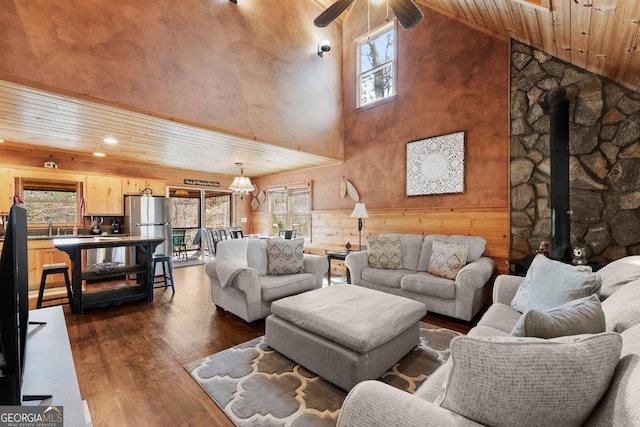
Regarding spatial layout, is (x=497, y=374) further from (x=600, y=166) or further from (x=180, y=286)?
(x=180, y=286)

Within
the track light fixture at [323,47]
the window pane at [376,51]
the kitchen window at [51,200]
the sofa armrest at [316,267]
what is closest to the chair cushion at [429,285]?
the sofa armrest at [316,267]

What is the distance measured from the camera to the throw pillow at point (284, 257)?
358cm

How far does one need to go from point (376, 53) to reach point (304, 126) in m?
2.03

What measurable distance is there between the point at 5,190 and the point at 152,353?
4.68m

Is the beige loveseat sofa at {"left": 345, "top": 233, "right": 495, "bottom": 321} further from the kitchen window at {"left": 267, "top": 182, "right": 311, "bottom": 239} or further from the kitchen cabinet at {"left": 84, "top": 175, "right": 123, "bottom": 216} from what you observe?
the kitchen cabinet at {"left": 84, "top": 175, "right": 123, "bottom": 216}

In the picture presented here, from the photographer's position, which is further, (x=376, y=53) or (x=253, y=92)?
(x=376, y=53)

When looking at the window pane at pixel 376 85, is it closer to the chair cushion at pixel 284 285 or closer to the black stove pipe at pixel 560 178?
the black stove pipe at pixel 560 178

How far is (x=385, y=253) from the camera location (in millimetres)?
3951

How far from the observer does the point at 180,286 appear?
478 centimetres

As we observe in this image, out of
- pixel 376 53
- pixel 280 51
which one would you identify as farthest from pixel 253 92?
pixel 376 53

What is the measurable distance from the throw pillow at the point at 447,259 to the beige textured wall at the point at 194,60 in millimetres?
2710

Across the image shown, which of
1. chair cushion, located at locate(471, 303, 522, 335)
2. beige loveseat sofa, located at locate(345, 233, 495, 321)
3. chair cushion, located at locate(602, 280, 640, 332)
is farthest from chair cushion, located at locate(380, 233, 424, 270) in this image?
chair cushion, located at locate(602, 280, 640, 332)

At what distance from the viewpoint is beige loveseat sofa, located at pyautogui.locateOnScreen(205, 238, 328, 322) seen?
302 centimetres

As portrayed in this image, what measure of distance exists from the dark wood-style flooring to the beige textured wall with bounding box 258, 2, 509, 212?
2.15 meters
